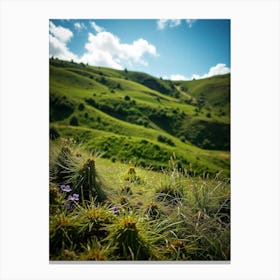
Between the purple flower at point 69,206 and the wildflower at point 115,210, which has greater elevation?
the purple flower at point 69,206

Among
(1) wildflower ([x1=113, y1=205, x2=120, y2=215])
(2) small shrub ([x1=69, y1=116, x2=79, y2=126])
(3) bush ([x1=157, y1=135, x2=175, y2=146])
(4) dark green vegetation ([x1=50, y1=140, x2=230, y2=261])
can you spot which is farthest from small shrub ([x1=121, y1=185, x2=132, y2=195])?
(2) small shrub ([x1=69, y1=116, x2=79, y2=126])

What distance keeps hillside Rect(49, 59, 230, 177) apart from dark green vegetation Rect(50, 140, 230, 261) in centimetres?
14

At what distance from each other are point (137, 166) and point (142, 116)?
54 centimetres

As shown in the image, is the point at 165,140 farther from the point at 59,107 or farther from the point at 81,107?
the point at 59,107

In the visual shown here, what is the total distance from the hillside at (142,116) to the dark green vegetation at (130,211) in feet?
0.46

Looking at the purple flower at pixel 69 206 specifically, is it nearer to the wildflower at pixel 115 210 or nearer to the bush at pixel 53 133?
the wildflower at pixel 115 210

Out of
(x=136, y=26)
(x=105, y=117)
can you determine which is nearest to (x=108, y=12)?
(x=136, y=26)

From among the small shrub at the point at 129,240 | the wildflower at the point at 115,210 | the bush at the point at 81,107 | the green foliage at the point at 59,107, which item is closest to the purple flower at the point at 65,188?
the wildflower at the point at 115,210

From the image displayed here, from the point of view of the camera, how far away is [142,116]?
4.28 meters

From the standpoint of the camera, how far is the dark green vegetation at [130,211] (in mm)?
3583

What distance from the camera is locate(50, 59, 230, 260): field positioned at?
3.62 meters

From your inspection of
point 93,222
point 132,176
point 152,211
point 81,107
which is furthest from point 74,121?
point 152,211

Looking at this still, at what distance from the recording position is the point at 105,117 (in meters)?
4.29
